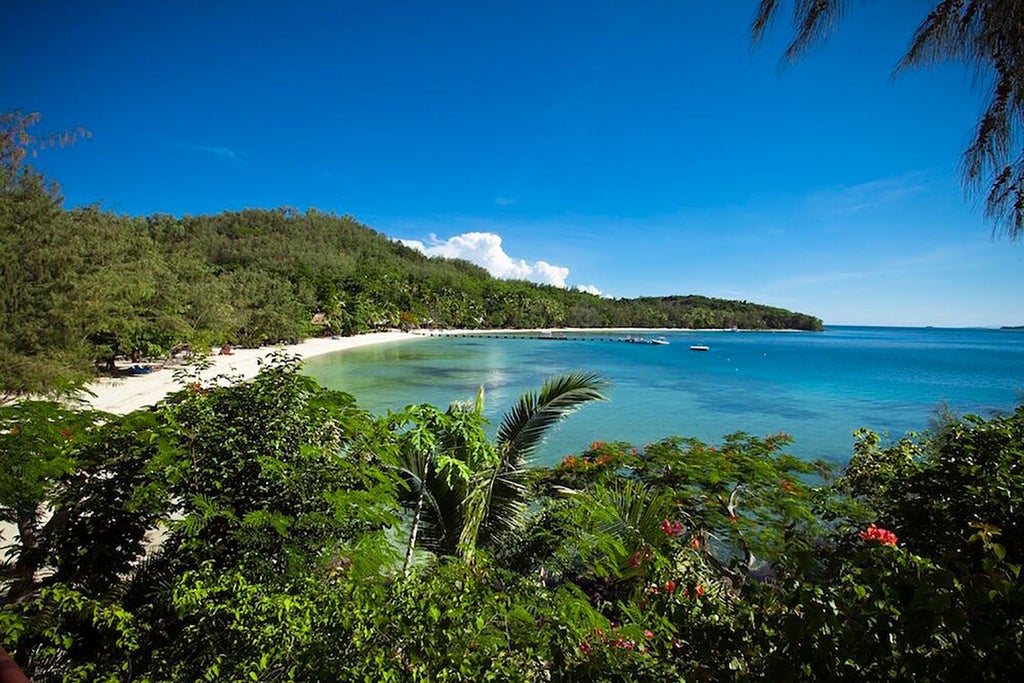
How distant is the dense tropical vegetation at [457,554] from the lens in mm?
1287

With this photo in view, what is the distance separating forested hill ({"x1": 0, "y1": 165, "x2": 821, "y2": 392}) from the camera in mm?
14305

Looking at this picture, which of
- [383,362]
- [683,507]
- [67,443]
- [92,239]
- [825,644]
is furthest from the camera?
[383,362]

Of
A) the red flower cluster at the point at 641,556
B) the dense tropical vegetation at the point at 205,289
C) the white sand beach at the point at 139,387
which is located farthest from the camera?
the white sand beach at the point at 139,387

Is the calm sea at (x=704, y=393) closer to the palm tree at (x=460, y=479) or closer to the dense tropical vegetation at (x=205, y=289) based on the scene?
the palm tree at (x=460, y=479)

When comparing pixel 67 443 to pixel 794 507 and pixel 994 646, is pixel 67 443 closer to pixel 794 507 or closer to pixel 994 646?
pixel 994 646

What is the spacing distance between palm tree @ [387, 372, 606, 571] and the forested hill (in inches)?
104

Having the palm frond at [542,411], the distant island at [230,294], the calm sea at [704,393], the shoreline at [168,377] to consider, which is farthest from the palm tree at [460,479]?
the calm sea at [704,393]

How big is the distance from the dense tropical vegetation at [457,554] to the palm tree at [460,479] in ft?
0.09

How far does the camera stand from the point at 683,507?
17.1ft

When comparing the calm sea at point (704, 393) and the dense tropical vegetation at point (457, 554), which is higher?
the dense tropical vegetation at point (457, 554)

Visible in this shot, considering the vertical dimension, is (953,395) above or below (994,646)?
below

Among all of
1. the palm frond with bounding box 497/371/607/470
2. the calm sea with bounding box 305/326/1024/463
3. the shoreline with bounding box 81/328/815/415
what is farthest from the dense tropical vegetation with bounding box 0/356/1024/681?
the calm sea with bounding box 305/326/1024/463

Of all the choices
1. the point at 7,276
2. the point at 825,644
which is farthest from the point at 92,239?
the point at 825,644

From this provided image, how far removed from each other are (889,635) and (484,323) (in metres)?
102
